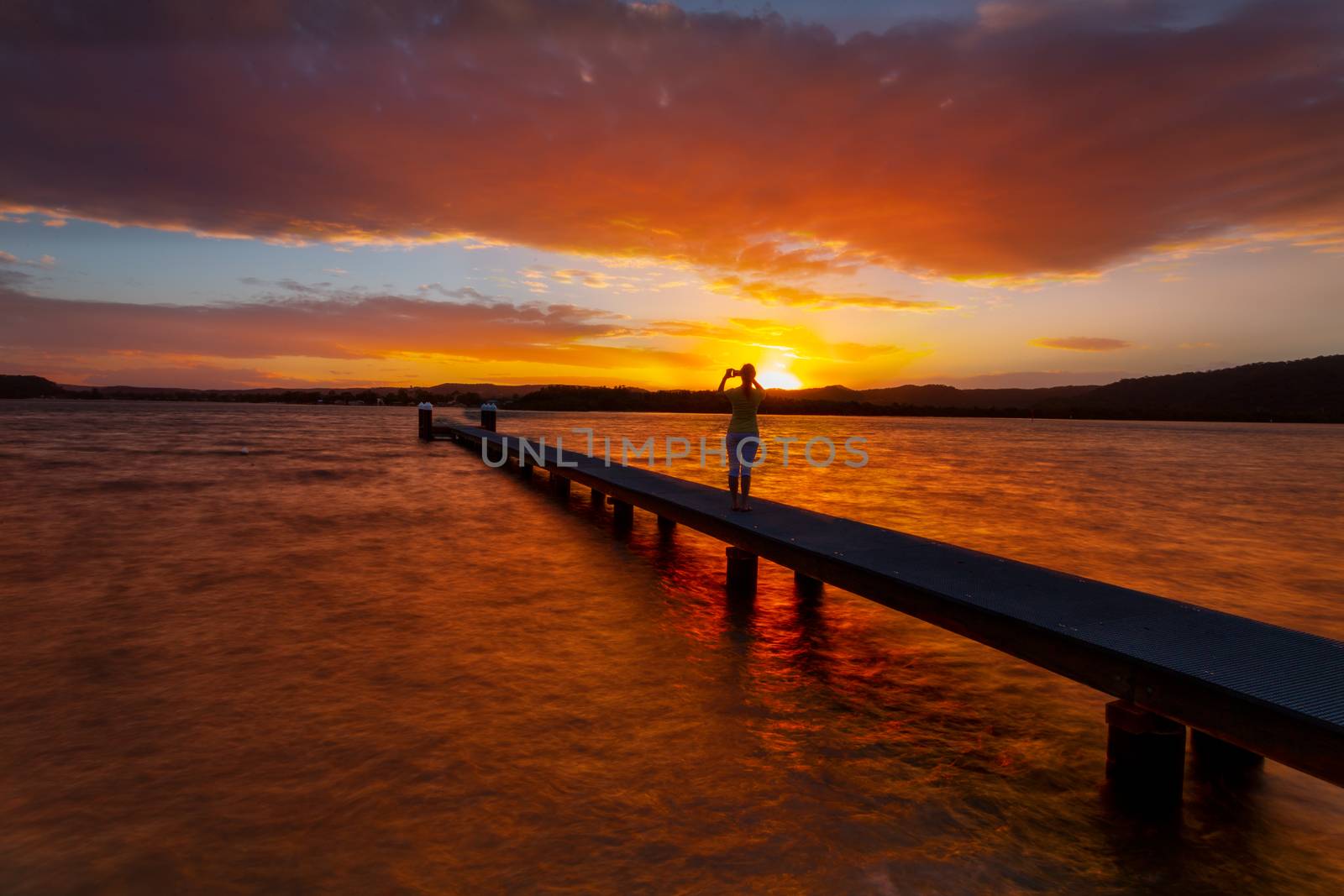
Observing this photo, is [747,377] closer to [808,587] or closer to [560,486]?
[808,587]

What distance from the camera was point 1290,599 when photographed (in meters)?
10.4

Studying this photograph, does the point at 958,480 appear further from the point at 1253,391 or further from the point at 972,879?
the point at 1253,391

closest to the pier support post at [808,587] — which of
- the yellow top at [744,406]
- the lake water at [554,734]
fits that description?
the lake water at [554,734]

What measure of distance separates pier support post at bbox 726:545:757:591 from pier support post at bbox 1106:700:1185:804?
5.10 m

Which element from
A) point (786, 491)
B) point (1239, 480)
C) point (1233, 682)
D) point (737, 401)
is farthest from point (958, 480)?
point (1233, 682)

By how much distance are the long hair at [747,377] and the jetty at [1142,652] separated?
1949mm

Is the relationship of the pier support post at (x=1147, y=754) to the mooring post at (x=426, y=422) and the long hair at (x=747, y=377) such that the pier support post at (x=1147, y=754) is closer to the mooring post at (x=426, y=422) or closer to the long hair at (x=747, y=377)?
the long hair at (x=747, y=377)

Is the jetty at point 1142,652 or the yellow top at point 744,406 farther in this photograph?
the yellow top at point 744,406

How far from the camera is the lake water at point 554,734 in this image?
12.7 feet

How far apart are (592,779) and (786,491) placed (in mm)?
16400

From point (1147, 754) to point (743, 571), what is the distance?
17.5ft

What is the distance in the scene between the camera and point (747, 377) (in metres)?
8.74

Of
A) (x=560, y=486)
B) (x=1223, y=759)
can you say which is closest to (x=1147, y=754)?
(x=1223, y=759)

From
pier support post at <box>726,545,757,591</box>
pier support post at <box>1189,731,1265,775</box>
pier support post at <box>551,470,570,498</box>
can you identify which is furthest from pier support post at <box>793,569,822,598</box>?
pier support post at <box>551,470,570,498</box>
